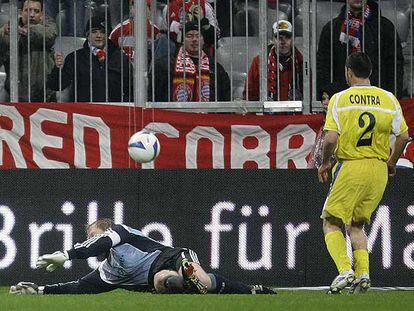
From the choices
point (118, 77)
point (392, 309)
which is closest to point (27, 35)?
point (118, 77)

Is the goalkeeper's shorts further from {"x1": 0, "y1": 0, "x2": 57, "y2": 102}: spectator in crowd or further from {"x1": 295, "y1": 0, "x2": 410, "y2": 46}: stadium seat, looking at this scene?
{"x1": 295, "y1": 0, "x2": 410, "y2": 46}: stadium seat

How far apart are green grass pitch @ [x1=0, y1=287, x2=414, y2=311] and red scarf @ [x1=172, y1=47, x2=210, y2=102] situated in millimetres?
3434

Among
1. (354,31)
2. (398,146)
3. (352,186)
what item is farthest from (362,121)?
(354,31)

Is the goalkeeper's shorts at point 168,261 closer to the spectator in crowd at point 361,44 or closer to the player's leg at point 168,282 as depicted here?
the player's leg at point 168,282

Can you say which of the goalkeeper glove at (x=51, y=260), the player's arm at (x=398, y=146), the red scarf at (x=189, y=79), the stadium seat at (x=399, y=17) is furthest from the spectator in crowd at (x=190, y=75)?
the goalkeeper glove at (x=51, y=260)

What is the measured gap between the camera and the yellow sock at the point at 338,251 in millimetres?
12273

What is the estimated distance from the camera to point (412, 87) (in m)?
15.2

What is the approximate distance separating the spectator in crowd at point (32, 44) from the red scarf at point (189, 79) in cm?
142

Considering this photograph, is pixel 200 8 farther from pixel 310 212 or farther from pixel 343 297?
pixel 343 297

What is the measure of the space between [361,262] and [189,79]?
3786mm

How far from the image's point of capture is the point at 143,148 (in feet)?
47.3

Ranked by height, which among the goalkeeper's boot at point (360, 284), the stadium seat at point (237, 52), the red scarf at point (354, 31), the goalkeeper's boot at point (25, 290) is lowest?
the goalkeeper's boot at point (25, 290)

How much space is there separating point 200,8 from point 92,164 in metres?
2.14

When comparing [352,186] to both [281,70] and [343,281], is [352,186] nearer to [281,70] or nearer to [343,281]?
[343,281]
